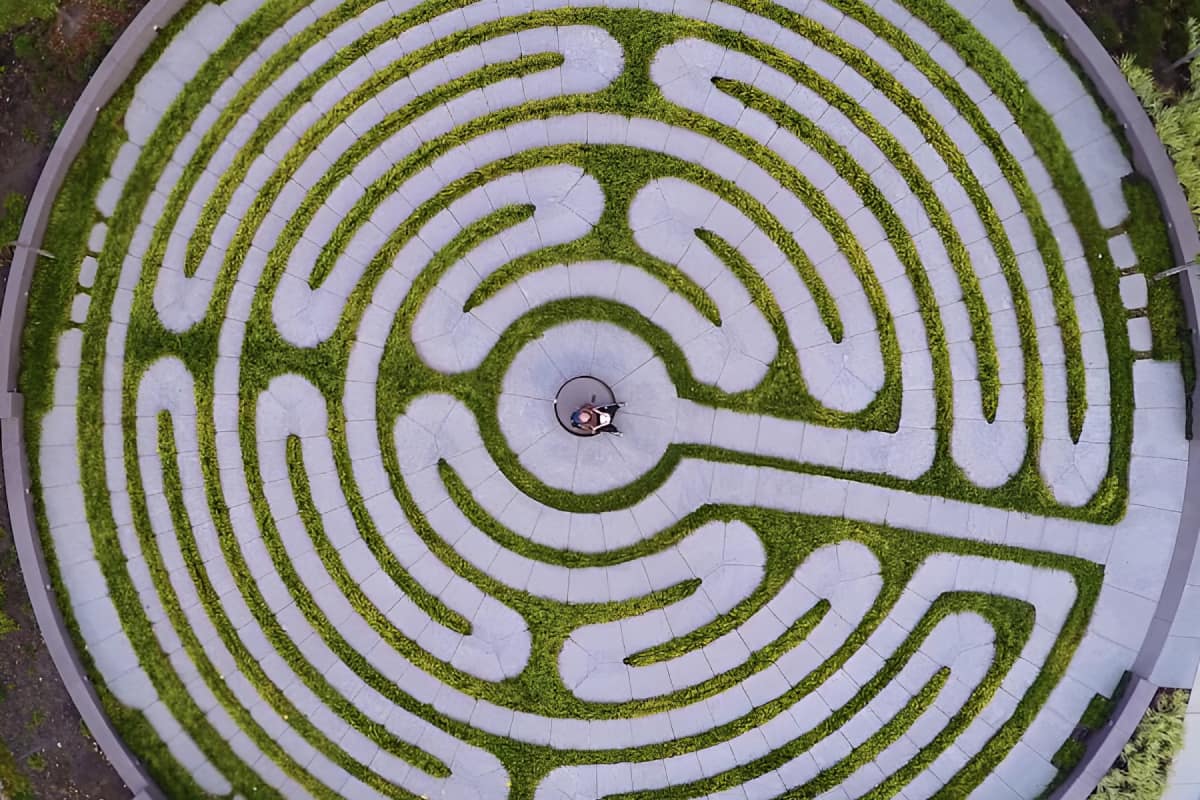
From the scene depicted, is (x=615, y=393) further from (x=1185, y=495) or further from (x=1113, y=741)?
(x=1113, y=741)

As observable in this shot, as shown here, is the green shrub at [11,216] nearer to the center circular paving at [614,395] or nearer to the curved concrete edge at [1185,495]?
the center circular paving at [614,395]

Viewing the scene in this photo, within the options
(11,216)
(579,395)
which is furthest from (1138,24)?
(11,216)

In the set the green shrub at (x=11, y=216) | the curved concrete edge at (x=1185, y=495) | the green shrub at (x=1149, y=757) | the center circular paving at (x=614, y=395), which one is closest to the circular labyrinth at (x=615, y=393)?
the center circular paving at (x=614, y=395)

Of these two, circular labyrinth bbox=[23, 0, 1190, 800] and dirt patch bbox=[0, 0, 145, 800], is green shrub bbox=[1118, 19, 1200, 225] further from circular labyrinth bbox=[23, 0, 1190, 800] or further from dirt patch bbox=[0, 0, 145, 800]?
dirt patch bbox=[0, 0, 145, 800]

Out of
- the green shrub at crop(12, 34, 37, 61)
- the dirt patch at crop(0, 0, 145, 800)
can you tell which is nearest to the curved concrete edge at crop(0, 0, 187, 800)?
the dirt patch at crop(0, 0, 145, 800)

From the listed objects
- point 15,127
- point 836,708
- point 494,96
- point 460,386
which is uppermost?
point 494,96

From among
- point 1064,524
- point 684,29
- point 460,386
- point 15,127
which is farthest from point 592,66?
point 1064,524

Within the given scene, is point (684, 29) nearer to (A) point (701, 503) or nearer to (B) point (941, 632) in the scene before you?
(A) point (701, 503)
